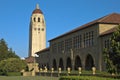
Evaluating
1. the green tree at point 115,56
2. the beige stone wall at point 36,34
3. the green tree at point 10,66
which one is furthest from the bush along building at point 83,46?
the beige stone wall at point 36,34

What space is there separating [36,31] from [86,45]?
82.5 metres

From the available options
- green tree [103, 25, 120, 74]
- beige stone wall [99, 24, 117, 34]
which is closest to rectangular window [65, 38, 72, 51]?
beige stone wall [99, 24, 117, 34]

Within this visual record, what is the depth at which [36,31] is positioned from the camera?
146875 mm

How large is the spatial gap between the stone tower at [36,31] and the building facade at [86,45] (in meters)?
56.5

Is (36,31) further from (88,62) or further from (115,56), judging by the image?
(115,56)

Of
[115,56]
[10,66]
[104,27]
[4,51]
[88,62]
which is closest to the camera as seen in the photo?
[115,56]

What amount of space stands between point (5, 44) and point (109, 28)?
139 feet

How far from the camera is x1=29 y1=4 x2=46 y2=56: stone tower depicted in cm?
14550

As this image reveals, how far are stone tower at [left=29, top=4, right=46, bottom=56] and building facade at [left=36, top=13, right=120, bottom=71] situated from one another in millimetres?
56502

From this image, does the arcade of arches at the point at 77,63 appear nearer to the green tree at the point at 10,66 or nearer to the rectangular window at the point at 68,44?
the rectangular window at the point at 68,44

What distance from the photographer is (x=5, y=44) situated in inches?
3748

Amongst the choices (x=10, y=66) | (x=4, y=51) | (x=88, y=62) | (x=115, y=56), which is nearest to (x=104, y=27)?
(x=88, y=62)

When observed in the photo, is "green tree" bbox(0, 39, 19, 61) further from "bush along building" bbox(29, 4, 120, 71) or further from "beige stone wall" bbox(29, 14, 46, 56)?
"beige stone wall" bbox(29, 14, 46, 56)

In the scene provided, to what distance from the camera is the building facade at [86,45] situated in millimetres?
59000
